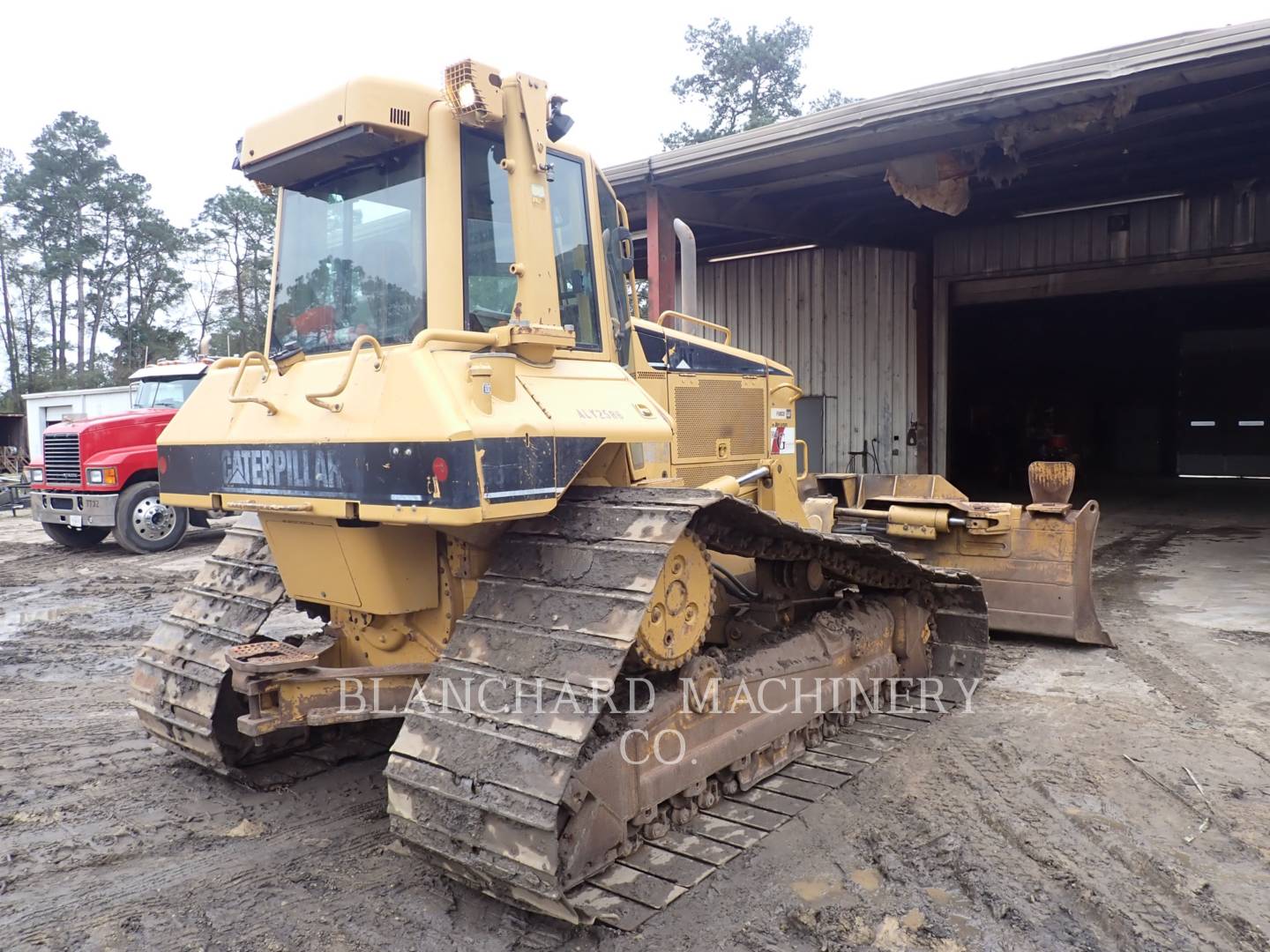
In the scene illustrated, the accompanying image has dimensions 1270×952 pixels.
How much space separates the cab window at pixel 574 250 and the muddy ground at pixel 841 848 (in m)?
2.13

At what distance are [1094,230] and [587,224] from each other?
37.2 ft

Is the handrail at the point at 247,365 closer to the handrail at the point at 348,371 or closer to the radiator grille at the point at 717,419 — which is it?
the handrail at the point at 348,371

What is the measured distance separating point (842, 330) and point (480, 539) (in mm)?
12154

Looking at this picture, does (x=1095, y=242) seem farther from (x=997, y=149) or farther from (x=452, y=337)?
(x=452, y=337)

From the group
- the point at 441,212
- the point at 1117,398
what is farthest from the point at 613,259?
the point at 1117,398

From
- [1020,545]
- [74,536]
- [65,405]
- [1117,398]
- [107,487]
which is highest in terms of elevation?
[1117,398]

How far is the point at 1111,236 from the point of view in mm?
12789

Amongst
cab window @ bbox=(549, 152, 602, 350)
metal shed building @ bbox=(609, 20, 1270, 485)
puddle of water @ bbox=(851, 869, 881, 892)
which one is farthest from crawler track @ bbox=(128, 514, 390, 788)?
metal shed building @ bbox=(609, 20, 1270, 485)

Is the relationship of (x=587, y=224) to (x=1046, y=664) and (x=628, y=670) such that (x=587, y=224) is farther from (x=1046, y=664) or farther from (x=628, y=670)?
(x=1046, y=664)

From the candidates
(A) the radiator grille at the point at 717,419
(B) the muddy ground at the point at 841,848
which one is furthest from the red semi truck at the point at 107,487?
(A) the radiator grille at the point at 717,419

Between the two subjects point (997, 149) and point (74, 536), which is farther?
point (74, 536)

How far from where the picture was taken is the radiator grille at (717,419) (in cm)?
482

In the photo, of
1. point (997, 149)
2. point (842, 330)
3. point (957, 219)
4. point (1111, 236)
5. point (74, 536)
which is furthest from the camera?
point (842, 330)

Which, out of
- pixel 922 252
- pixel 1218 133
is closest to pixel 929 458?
pixel 922 252
